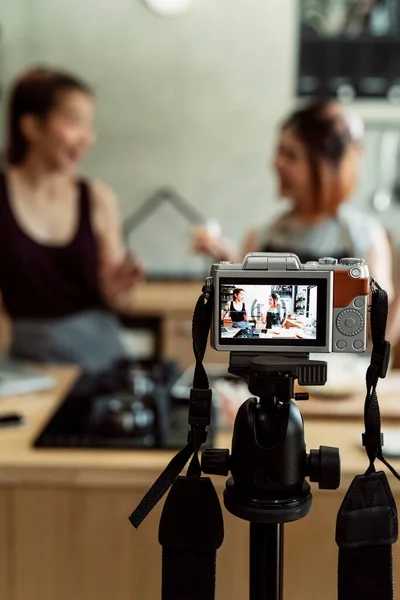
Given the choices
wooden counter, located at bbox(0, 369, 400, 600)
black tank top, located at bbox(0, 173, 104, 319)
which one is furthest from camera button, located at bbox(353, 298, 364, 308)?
black tank top, located at bbox(0, 173, 104, 319)

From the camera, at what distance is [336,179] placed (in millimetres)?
1739

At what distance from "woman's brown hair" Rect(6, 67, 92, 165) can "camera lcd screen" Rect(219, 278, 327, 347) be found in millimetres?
1370

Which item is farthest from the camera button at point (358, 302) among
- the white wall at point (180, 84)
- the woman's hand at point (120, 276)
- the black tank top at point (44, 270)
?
the white wall at point (180, 84)

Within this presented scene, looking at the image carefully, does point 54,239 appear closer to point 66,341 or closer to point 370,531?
point 66,341

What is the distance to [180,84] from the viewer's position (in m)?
3.46

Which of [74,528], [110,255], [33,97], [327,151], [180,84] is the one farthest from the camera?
[180,84]

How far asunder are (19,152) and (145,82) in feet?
5.36

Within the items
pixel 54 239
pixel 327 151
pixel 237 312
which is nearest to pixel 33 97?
pixel 54 239

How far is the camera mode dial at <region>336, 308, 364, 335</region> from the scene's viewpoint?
0.64m

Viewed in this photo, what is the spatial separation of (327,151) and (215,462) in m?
1.21

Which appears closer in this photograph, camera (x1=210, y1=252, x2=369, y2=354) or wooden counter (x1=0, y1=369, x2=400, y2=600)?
camera (x1=210, y1=252, x2=369, y2=354)

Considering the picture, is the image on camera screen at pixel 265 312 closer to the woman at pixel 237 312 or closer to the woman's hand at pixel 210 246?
the woman at pixel 237 312

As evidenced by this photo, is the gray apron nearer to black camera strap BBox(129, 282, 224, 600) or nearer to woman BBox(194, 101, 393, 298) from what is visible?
woman BBox(194, 101, 393, 298)

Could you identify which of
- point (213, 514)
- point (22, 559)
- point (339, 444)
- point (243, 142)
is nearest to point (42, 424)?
point (22, 559)
